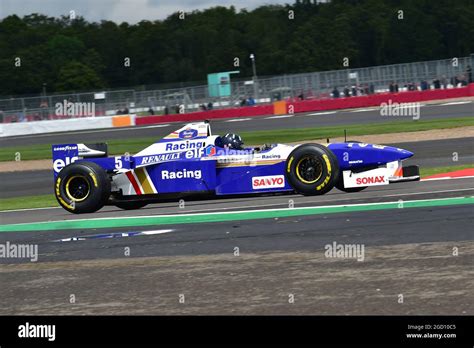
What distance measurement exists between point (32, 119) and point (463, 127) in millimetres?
28454

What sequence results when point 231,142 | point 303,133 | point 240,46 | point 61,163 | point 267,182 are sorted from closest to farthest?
point 267,182
point 231,142
point 61,163
point 303,133
point 240,46

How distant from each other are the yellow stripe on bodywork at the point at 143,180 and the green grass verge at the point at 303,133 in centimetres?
1264

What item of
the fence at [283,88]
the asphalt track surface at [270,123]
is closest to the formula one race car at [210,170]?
the asphalt track surface at [270,123]

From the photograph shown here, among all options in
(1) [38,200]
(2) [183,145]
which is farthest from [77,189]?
(1) [38,200]

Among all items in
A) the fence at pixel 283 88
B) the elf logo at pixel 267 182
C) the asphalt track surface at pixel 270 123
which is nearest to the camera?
the elf logo at pixel 267 182

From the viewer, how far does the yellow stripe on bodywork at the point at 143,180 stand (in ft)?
49.1

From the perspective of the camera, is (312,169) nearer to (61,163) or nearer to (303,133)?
(61,163)

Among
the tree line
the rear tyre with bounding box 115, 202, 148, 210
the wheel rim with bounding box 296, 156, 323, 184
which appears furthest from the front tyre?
the tree line

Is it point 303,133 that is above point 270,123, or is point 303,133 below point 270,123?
below

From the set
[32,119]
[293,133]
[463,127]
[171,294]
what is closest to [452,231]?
[171,294]

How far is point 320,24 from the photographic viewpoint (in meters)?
87.2

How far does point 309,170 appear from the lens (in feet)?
45.5

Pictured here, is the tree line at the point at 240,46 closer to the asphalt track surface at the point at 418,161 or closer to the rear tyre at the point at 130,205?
the asphalt track surface at the point at 418,161

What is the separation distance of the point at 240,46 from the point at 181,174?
2967 inches
